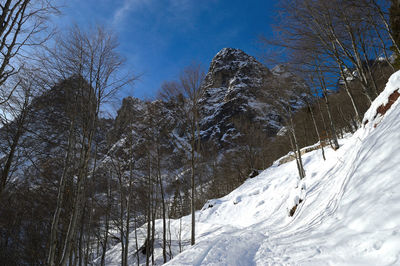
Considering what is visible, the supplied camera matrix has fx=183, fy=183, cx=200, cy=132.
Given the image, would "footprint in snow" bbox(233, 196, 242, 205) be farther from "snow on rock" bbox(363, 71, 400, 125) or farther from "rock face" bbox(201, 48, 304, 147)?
"rock face" bbox(201, 48, 304, 147)

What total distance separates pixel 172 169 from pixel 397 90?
12.3m

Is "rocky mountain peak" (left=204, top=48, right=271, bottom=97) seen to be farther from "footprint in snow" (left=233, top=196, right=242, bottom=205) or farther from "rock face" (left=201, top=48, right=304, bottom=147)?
"footprint in snow" (left=233, top=196, right=242, bottom=205)

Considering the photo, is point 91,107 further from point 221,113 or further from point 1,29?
point 221,113

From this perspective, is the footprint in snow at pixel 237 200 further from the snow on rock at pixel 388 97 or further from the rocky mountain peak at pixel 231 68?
the rocky mountain peak at pixel 231 68

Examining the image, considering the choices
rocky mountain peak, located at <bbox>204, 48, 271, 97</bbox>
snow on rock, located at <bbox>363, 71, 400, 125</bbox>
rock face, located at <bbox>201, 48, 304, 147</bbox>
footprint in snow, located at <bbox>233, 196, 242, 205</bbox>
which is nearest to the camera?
snow on rock, located at <bbox>363, 71, 400, 125</bbox>

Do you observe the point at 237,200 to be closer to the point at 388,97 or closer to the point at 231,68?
the point at 388,97

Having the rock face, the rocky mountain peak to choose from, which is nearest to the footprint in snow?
the rock face

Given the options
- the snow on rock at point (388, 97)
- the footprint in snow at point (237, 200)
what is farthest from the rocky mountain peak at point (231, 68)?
the snow on rock at point (388, 97)

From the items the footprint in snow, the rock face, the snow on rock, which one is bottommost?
the footprint in snow

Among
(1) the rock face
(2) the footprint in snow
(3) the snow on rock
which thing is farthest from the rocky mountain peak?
(3) the snow on rock

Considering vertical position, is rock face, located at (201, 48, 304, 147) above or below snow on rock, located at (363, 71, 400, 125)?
above

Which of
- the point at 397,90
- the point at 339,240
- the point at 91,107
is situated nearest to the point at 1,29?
the point at 91,107

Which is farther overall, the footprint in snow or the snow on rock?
the footprint in snow

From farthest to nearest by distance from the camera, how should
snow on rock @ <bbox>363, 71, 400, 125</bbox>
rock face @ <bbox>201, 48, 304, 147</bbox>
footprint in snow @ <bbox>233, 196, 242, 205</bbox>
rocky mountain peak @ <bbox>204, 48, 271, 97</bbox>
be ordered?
rocky mountain peak @ <bbox>204, 48, 271, 97</bbox>, rock face @ <bbox>201, 48, 304, 147</bbox>, footprint in snow @ <bbox>233, 196, 242, 205</bbox>, snow on rock @ <bbox>363, 71, 400, 125</bbox>
